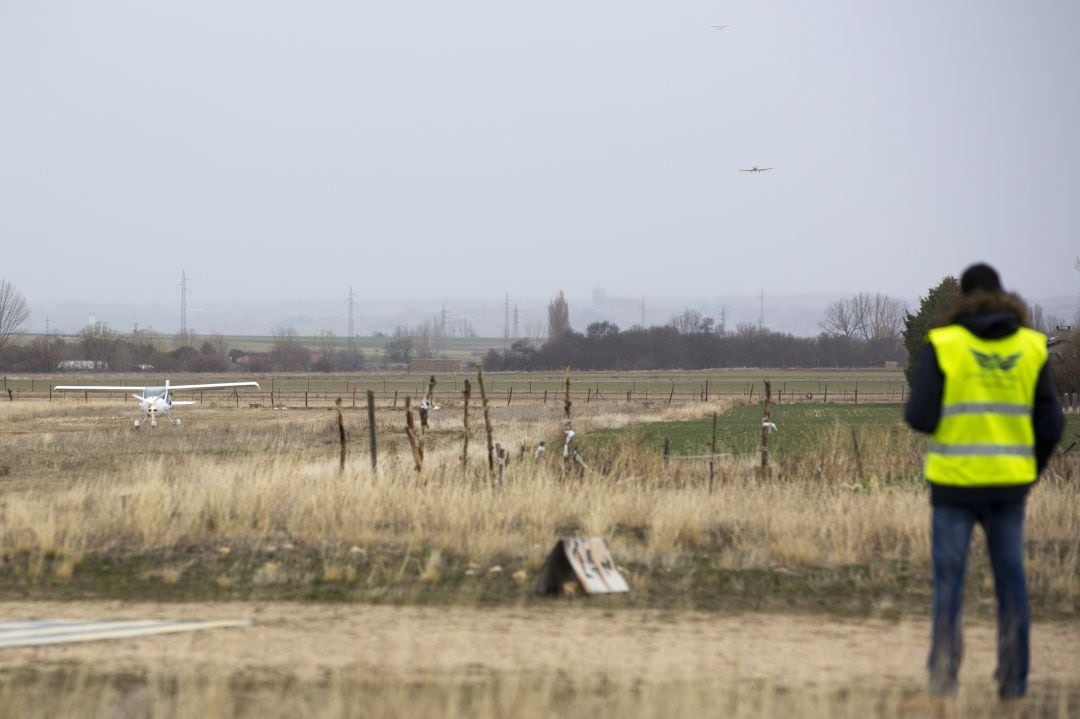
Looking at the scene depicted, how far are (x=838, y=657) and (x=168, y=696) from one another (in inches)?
156

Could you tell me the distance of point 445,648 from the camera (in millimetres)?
7539

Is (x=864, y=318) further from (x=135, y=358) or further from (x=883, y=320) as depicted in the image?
(x=135, y=358)

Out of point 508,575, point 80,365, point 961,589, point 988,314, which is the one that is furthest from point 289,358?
point 988,314

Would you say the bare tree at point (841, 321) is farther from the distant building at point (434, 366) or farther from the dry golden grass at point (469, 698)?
the dry golden grass at point (469, 698)

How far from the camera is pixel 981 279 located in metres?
6.25

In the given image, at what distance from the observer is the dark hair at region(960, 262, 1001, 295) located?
6.24m

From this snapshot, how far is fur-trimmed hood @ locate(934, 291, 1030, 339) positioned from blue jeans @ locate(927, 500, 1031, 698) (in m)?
0.91

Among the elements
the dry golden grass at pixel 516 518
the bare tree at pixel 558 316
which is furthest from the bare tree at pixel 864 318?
the dry golden grass at pixel 516 518

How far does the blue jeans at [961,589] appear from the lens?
6160mm

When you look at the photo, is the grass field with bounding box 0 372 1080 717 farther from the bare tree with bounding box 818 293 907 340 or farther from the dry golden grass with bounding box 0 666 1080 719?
the bare tree with bounding box 818 293 907 340

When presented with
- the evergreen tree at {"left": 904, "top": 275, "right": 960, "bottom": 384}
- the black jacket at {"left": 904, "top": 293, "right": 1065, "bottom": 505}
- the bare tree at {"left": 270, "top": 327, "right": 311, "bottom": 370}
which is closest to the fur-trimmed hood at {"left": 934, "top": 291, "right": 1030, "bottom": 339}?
the black jacket at {"left": 904, "top": 293, "right": 1065, "bottom": 505}

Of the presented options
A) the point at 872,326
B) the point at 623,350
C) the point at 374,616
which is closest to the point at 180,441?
the point at 374,616

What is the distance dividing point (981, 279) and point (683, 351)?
146 m

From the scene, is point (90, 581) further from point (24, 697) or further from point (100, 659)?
point (24, 697)
